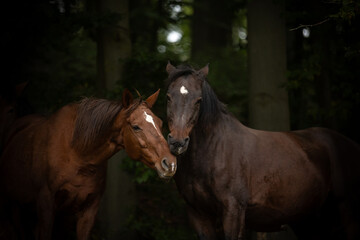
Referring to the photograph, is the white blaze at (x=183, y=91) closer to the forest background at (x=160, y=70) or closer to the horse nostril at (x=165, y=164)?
the horse nostril at (x=165, y=164)

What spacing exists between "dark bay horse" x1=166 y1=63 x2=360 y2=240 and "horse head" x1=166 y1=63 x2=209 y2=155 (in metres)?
0.01

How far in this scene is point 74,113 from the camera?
5.91 metres

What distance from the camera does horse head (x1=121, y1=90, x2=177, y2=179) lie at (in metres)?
5.10

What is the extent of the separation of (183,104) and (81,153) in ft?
4.90

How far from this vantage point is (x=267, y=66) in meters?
7.88

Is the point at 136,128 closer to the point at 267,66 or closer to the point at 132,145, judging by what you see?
the point at 132,145

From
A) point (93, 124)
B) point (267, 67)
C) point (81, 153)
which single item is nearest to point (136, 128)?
point (93, 124)

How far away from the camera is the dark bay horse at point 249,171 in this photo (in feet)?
17.7

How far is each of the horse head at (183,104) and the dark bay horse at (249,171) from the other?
0.01 m

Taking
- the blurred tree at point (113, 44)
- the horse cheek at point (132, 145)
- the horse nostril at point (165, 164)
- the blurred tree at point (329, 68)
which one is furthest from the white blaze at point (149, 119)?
the blurred tree at point (329, 68)

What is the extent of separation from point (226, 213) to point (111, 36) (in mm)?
4522

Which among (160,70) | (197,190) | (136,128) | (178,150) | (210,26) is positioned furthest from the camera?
(210,26)

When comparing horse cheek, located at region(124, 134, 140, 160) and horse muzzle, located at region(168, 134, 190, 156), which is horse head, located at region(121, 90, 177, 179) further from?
horse muzzle, located at region(168, 134, 190, 156)

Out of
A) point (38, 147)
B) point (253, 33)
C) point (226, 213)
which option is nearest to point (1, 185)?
point (38, 147)
